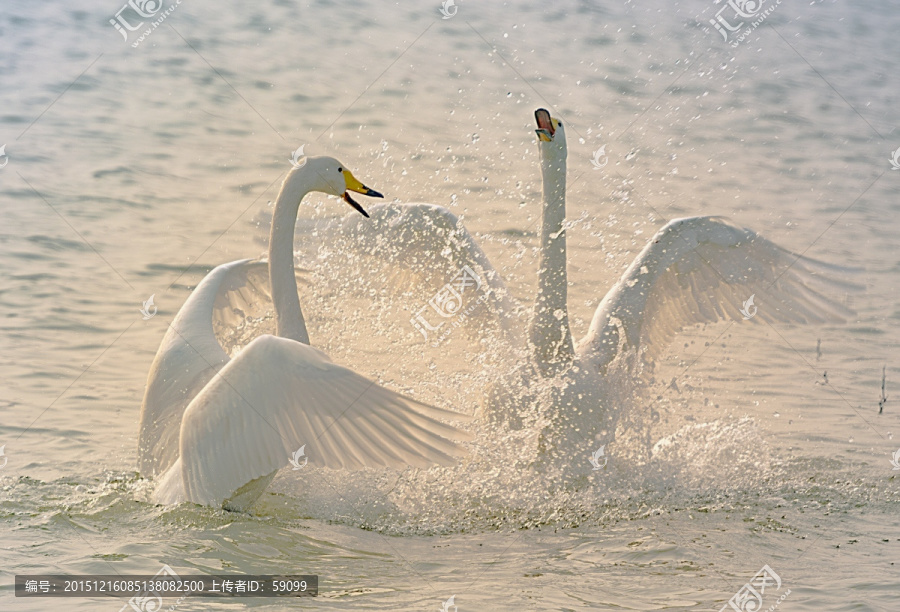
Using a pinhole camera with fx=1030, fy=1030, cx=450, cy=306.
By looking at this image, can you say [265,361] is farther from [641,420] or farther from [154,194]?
[154,194]

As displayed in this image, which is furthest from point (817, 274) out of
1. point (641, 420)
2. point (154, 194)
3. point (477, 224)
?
point (154, 194)

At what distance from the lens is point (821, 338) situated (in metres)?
10.4

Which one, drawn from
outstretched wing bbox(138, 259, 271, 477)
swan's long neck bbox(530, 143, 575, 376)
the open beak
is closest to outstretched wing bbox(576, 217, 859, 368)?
swan's long neck bbox(530, 143, 575, 376)

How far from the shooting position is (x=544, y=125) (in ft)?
23.1

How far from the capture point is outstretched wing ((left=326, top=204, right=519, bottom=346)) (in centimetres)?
781

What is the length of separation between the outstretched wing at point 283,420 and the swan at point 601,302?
5.11ft

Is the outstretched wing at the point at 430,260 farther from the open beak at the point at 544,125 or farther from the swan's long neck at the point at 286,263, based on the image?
the swan's long neck at the point at 286,263

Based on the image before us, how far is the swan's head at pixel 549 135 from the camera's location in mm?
7035

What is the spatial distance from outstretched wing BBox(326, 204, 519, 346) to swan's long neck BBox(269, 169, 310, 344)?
1577mm

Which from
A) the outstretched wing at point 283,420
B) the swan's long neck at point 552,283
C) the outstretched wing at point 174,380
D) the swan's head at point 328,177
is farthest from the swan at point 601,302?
the outstretched wing at point 174,380

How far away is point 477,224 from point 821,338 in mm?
4269

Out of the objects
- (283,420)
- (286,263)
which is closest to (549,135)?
(286,263)

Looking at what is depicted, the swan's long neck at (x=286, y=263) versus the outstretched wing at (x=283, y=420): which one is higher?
the swan's long neck at (x=286, y=263)

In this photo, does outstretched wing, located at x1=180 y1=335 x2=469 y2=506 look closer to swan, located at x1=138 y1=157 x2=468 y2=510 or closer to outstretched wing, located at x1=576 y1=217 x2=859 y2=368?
swan, located at x1=138 y1=157 x2=468 y2=510
